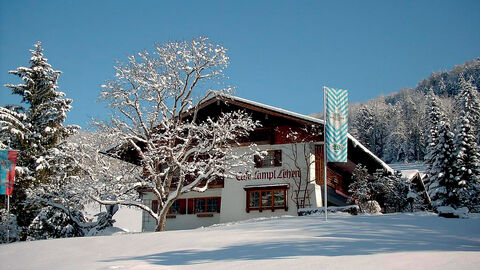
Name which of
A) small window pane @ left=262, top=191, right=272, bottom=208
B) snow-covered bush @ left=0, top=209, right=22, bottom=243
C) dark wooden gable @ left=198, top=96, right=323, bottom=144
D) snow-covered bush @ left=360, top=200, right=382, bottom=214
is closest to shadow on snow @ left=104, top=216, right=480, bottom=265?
snow-covered bush @ left=360, top=200, right=382, bottom=214

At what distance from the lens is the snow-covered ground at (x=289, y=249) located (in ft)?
31.8

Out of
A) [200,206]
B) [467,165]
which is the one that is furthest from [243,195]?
[467,165]

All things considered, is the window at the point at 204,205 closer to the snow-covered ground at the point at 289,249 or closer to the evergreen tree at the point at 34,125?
the evergreen tree at the point at 34,125

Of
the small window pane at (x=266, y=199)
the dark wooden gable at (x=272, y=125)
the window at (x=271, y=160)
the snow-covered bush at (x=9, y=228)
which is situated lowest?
the snow-covered bush at (x=9, y=228)

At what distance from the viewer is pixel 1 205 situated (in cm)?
2884

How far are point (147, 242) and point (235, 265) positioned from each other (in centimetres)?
565

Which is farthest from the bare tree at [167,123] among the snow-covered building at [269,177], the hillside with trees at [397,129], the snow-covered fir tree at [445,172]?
the hillside with trees at [397,129]

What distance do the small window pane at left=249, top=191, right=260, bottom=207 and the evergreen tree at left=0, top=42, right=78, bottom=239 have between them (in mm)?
11605

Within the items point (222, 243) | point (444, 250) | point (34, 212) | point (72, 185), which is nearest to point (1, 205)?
point (34, 212)

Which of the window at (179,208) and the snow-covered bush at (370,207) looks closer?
the snow-covered bush at (370,207)

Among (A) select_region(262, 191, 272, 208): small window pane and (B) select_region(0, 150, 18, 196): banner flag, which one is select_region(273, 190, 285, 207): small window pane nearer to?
(A) select_region(262, 191, 272, 208): small window pane

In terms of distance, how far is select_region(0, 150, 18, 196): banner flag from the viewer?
73.0 ft

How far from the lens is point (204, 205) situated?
29.9m

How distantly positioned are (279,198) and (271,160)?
225cm
